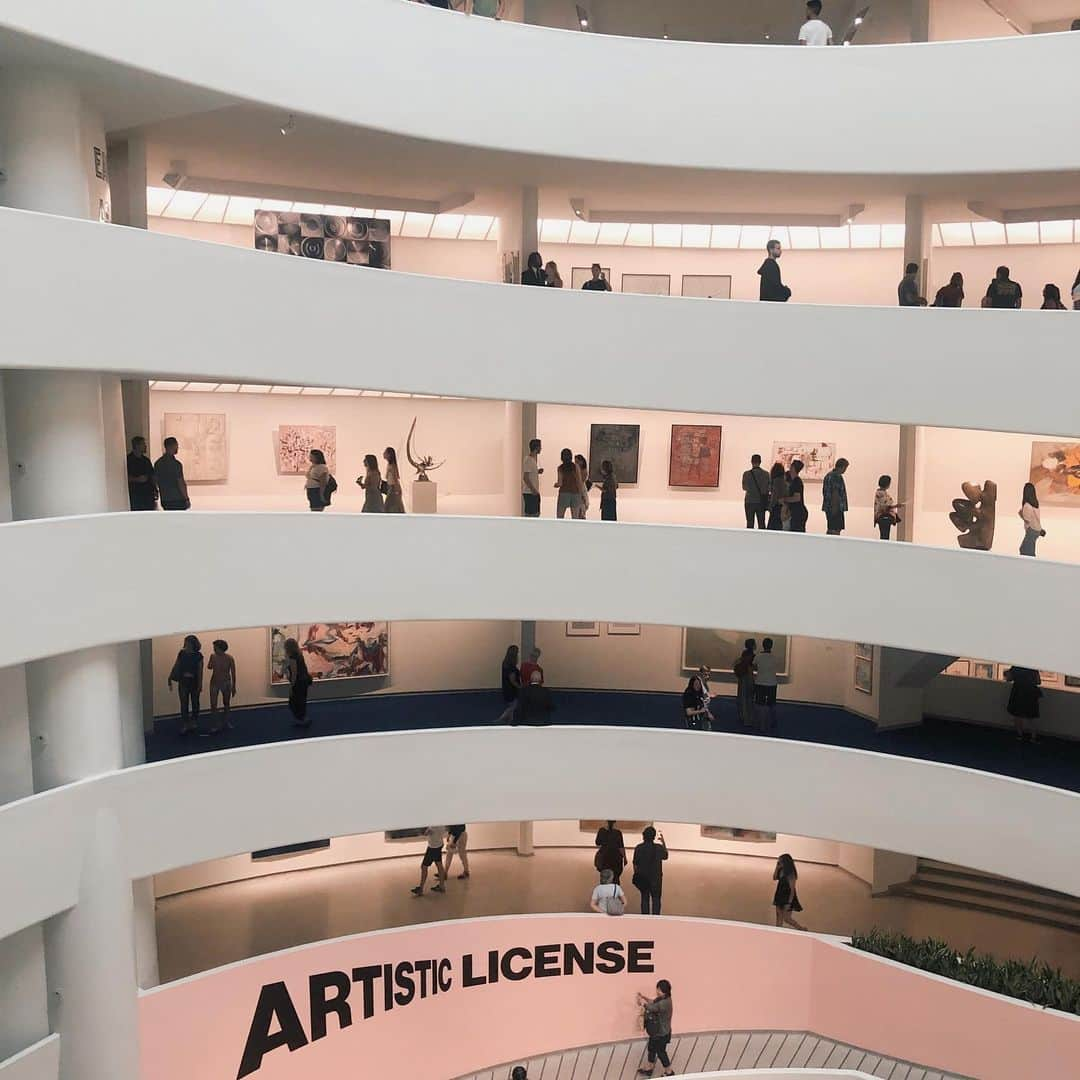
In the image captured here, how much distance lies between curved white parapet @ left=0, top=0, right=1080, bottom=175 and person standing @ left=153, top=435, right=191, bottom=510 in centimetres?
531

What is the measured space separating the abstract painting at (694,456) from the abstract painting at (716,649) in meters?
3.12

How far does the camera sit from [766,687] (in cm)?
1941

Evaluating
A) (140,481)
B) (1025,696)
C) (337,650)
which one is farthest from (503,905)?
(1025,696)

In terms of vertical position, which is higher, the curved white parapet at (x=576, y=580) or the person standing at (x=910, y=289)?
Answer: the person standing at (x=910, y=289)

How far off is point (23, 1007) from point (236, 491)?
1004 cm

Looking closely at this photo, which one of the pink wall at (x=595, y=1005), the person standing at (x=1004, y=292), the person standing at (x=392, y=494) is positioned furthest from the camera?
the person standing at (x=392, y=494)

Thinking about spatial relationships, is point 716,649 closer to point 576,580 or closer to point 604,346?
point 576,580

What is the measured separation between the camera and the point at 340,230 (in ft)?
72.4

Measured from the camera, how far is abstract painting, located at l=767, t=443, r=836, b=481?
23.2 m

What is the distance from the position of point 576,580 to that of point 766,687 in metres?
4.52

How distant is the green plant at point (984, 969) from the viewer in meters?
16.6

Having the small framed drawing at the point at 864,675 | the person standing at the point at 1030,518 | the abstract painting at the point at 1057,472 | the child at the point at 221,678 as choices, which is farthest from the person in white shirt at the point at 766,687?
the child at the point at 221,678

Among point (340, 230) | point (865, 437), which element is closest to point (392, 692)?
point (340, 230)

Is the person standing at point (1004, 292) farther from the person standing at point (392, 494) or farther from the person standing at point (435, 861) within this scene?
the person standing at point (435, 861)
